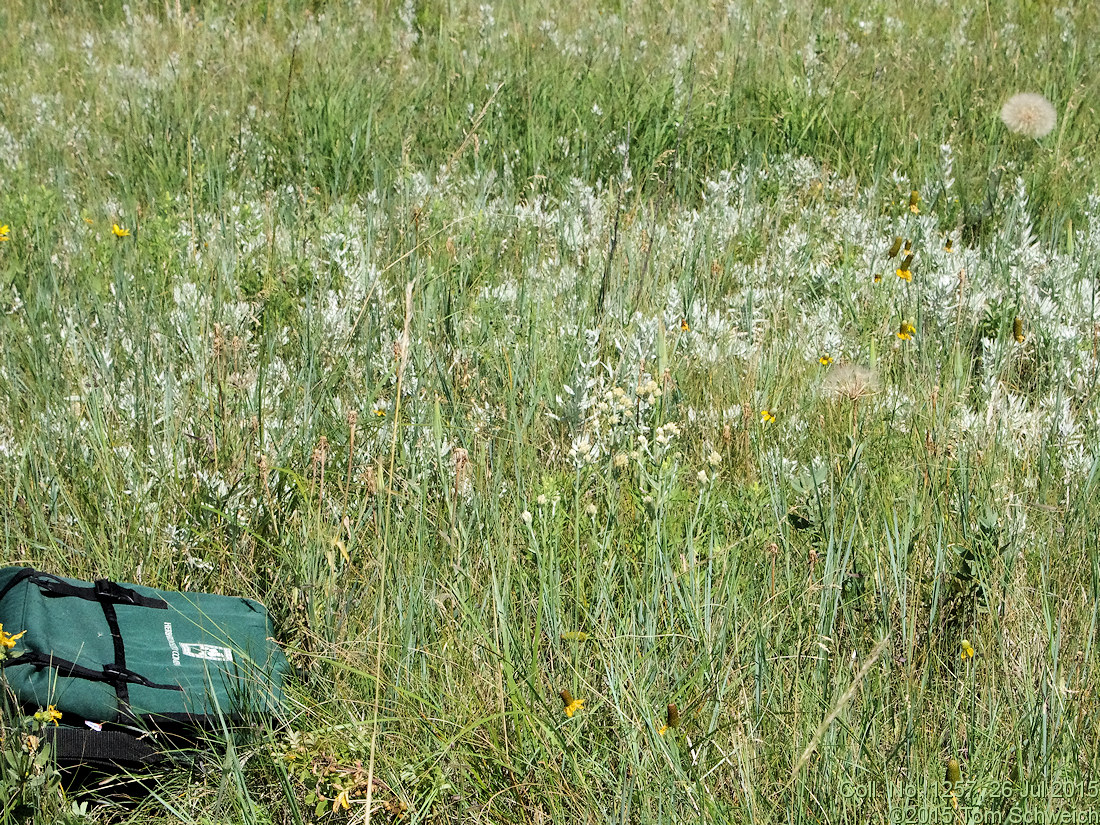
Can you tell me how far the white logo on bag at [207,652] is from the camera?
2.29m

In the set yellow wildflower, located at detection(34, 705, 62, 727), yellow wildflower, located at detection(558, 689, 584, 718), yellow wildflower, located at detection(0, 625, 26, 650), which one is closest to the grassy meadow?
yellow wildflower, located at detection(558, 689, 584, 718)

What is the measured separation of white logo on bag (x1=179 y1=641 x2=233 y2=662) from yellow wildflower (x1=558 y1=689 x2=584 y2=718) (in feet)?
2.76

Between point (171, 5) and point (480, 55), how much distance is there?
277 centimetres

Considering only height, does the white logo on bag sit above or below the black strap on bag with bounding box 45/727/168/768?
above

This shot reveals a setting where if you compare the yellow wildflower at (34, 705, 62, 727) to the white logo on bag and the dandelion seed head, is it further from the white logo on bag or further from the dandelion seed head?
the dandelion seed head

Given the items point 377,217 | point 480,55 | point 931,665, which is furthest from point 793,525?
point 480,55

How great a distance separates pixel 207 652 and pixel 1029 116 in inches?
214

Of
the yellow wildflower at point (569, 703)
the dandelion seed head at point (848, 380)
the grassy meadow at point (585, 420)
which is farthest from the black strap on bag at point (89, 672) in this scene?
the dandelion seed head at point (848, 380)

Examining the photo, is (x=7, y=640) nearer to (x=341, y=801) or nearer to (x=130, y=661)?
(x=130, y=661)

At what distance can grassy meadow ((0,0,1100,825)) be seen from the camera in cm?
196

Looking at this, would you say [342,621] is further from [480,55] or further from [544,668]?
[480,55]

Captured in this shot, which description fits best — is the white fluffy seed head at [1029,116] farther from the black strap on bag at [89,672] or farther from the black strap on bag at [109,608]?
the black strap on bag at [89,672]

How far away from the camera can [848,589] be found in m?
2.31

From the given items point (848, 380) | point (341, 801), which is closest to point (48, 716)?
point (341, 801)
